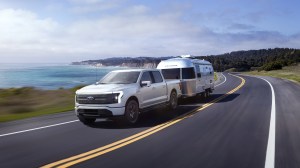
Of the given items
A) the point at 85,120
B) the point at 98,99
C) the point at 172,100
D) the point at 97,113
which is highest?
the point at 98,99

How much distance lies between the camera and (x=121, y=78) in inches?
491

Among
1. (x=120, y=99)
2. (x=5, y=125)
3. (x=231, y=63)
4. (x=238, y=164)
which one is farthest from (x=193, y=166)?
(x=231, y=63)

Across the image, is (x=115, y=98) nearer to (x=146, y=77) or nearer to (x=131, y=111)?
(x=131, y=111)

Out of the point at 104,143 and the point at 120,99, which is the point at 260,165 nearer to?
the point at 104,143

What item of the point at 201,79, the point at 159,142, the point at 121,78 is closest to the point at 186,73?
the point at 201,79

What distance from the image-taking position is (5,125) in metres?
11.5

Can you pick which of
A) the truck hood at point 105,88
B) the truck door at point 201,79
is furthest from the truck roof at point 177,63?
the truck hood at point 105,88

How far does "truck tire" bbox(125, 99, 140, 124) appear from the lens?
11.0 m

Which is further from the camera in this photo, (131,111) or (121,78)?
(121,78)

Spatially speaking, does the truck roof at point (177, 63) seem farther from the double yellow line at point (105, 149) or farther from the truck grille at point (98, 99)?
the truck grille at point (98, 99)

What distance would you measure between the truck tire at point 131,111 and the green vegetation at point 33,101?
6.44 metres

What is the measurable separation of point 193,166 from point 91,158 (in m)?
2.05

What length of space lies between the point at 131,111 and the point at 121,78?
169cm

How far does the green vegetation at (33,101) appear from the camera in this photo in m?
17.3
